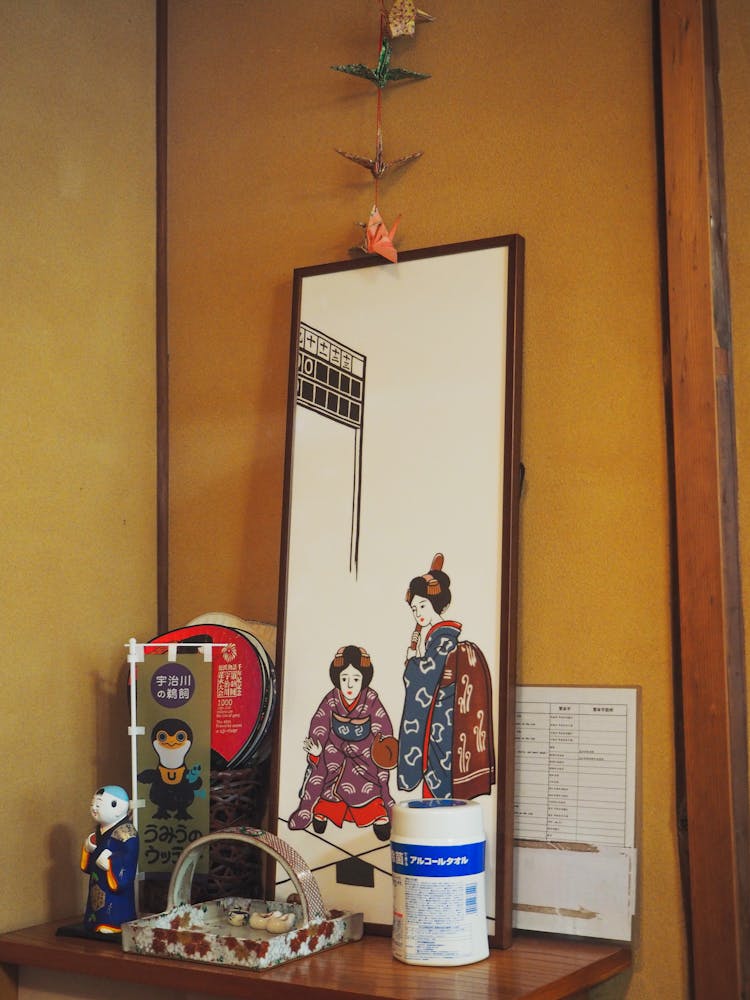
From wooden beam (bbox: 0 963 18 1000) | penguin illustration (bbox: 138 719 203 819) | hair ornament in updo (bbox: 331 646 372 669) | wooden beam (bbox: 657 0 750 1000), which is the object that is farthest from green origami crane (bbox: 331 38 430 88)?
wooden beam (bbox: 0 963 18 1000)

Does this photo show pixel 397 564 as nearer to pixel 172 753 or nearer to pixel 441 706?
pixel 441 706

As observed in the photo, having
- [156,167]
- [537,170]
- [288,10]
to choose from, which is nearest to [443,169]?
[537,170]

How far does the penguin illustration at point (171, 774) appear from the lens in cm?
174

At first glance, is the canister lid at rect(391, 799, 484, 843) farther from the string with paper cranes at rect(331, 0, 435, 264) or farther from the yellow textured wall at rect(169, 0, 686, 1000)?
the string with paper cranes at rect(331, 0, 435, 264)

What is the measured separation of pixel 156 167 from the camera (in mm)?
2141

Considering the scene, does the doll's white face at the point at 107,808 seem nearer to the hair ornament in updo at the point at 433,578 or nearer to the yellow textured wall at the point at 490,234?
the yellow textured wall at the point at 490,234

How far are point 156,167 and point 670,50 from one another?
1.02 m

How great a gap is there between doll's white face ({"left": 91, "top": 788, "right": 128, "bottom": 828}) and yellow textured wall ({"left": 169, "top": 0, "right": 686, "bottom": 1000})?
1.44 feet

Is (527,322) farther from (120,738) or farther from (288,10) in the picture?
(120,738)

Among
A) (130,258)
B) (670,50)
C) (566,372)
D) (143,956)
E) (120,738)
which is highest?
(670,50)

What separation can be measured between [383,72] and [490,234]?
0.36m

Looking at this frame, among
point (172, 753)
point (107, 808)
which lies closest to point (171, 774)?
point (172, 753)

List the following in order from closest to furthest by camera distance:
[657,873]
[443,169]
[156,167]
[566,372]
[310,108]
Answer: [657,873]
[566,372]
[443,169]
[310,108]
[156,167]

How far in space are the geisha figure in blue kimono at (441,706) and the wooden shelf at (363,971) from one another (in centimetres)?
24
